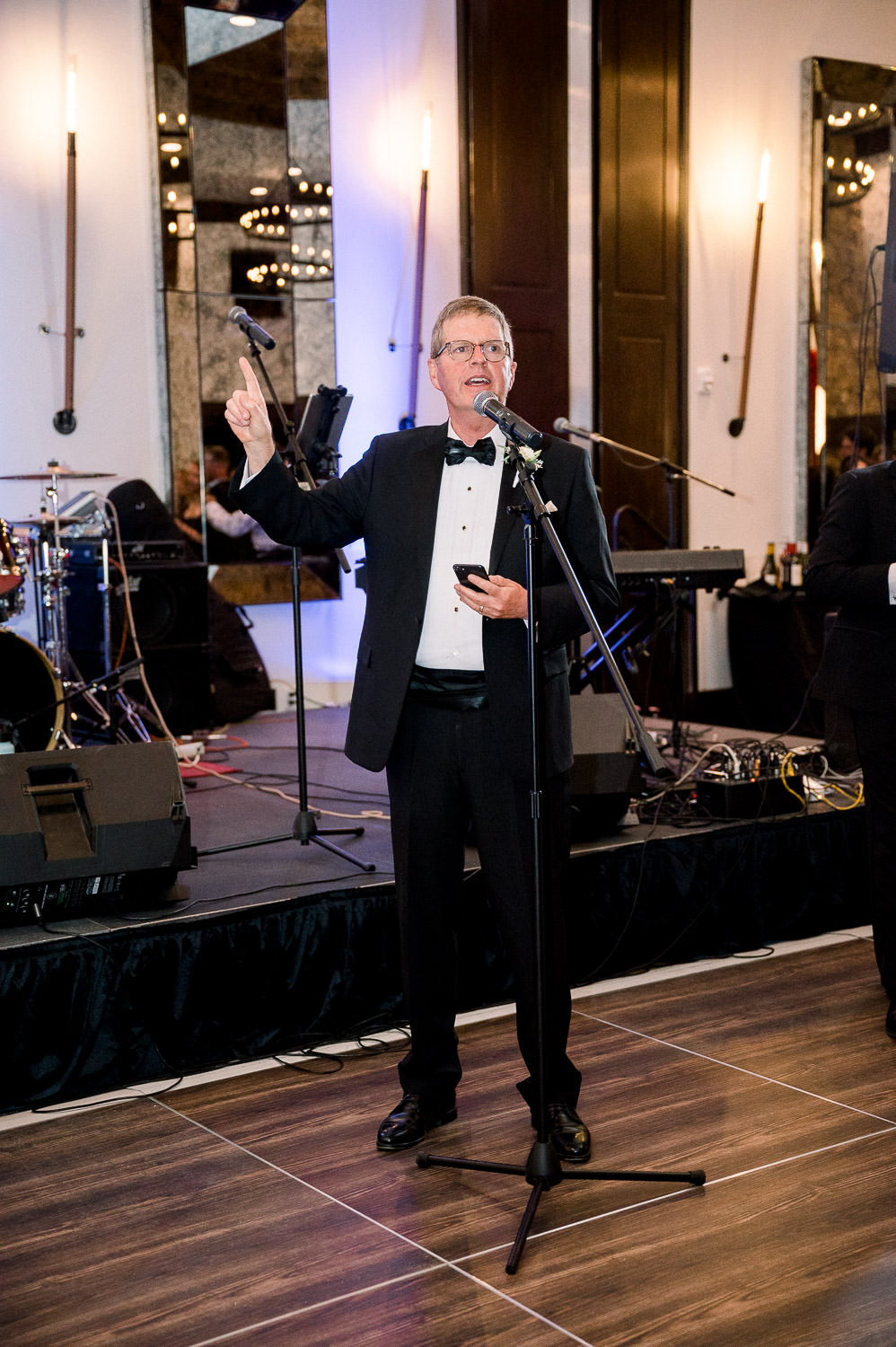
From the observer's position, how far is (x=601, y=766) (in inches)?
160

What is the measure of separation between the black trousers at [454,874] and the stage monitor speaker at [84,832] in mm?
822

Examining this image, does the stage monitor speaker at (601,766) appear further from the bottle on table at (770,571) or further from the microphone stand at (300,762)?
the bottle on table at (770,571)

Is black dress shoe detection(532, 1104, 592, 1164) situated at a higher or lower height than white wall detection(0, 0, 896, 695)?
lower

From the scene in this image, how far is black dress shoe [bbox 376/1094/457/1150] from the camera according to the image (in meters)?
2.83

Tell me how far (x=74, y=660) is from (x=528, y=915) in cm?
409

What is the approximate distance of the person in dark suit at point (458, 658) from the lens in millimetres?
2654

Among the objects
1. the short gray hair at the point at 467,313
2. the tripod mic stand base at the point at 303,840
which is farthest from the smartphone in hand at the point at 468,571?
the tripod mic stand base at the point at 303,840

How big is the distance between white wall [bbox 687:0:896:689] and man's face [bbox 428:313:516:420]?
5981 mm

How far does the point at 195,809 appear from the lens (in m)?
4.64

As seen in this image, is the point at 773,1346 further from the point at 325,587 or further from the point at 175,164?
the point at 175,164

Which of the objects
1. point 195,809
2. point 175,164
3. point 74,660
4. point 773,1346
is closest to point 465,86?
point 175,164

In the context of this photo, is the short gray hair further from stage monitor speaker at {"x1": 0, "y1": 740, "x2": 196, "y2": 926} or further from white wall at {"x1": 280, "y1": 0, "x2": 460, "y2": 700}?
white wall at {"x1": 280, "y1": 0, "x2": 460, "y2": 700}

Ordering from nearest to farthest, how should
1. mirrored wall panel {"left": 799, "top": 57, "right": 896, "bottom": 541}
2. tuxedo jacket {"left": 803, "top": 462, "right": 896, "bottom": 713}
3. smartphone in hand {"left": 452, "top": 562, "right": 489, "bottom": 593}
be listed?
smartphone in hand {"left": 452, "top": 562, "right": 489, "bottom": 593} < tuxedo jacket {"left": 803, "top": 462, "right": 896, "bottom": 713} < mirrored wall panel {"left": 799, "top": 57, "right": 896, "bottom": 541}

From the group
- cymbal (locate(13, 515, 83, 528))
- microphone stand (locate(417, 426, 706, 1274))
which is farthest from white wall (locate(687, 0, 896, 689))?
microphone stand (locate(417, 426, 706, 1274))
